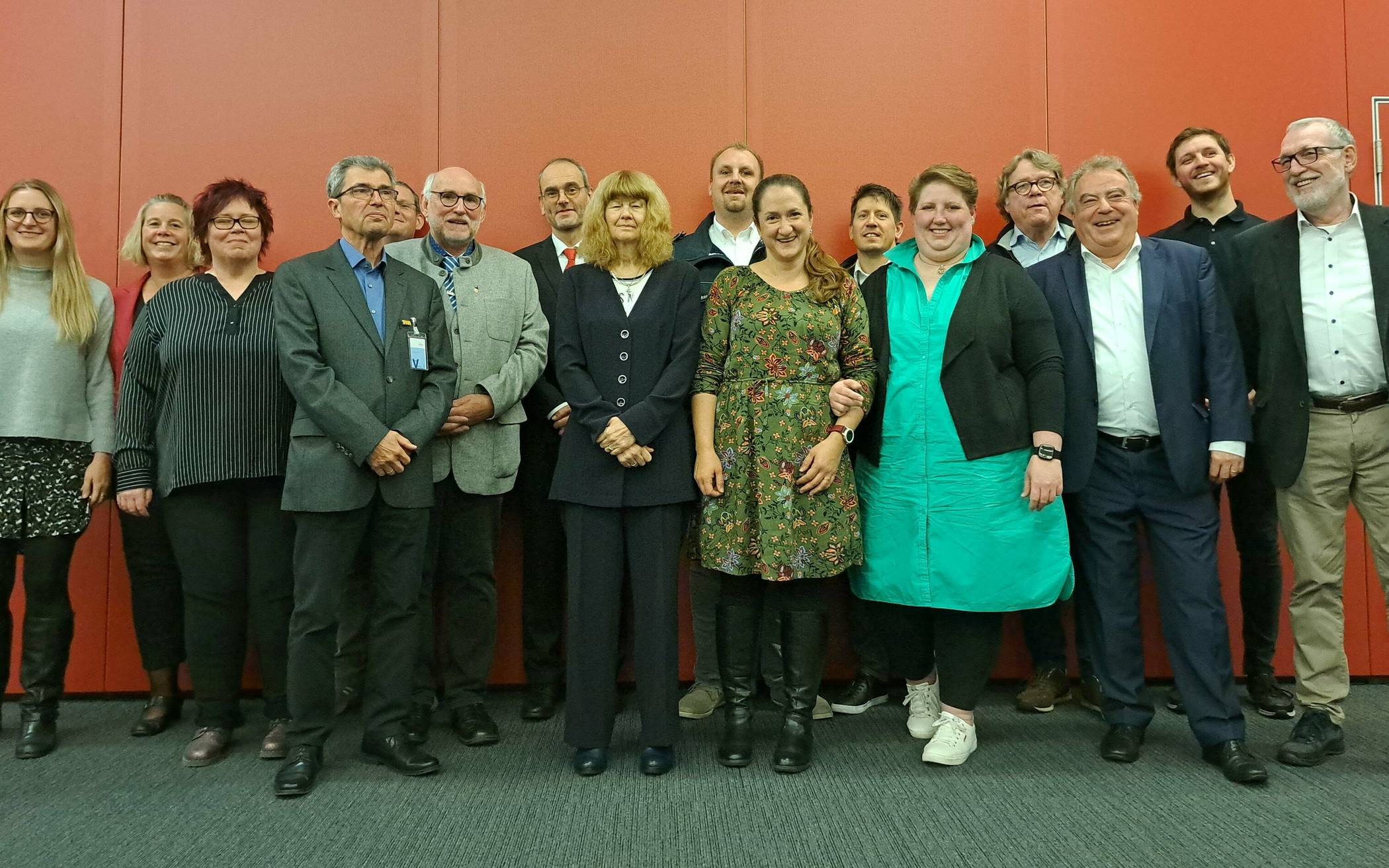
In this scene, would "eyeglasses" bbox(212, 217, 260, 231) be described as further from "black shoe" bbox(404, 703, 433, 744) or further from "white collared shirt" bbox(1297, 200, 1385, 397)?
"white collared shirt" bbox(1297, 200, 1385, 397)

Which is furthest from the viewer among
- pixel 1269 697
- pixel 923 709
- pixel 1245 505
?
pixel 1245 505

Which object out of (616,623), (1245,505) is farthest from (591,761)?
(1245,505)

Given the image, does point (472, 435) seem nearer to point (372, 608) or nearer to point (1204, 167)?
point (372, 608)

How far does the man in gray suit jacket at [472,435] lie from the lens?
271 cm

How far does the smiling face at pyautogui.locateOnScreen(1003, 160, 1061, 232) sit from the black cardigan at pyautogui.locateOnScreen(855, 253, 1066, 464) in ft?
2.53

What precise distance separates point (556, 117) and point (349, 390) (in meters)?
1.68

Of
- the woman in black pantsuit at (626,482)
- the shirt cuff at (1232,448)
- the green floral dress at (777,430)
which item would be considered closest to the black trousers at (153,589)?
the woman in black pantsuit at (626,482)

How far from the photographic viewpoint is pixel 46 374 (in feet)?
8.92

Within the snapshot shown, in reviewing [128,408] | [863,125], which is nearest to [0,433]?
[128,408]

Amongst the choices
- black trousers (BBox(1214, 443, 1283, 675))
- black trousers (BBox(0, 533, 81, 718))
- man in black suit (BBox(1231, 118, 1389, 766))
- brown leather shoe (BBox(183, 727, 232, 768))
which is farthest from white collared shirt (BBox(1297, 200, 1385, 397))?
black trousers (BBox(0, 533, 81, 718))

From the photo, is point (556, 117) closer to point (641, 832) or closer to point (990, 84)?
point (990, 84)

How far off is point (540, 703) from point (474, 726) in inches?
12.0

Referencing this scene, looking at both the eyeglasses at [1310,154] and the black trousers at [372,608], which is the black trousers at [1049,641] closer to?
the eyeglasses at [1310,154]

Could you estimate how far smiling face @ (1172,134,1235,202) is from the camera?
3174mm
